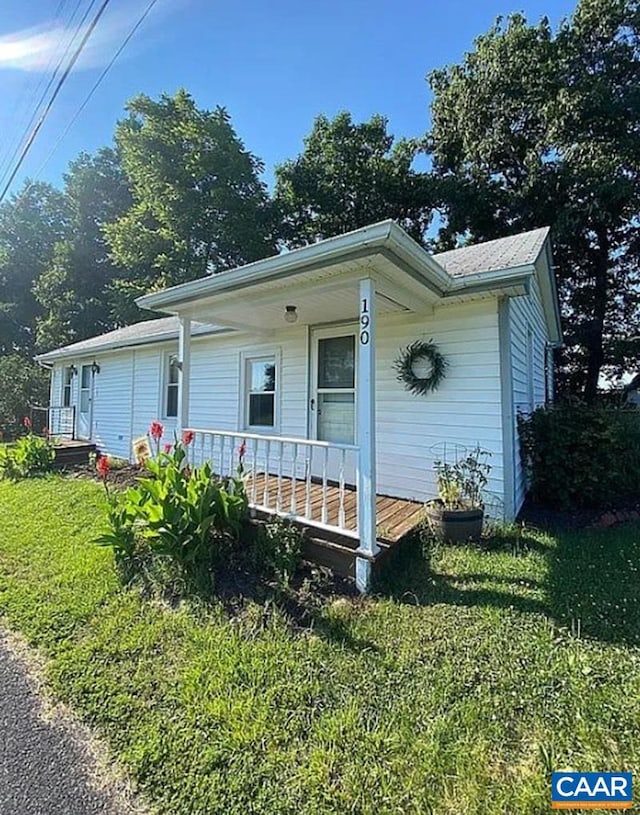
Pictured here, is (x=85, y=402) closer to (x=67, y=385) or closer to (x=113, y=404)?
(x=67, y=385)

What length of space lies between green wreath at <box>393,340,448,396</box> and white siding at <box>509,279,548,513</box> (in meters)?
0.84

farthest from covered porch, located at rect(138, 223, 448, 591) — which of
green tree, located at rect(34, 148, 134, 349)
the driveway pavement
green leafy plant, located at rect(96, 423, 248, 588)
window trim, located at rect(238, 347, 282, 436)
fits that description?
green tree, located at rect(34, 148, 134, 349)

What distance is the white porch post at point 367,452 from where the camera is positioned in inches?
145

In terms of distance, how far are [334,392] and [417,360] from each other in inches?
60.2

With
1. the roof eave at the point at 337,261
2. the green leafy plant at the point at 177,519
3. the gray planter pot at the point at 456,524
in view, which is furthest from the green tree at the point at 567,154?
the green leafy plant at the point at 177,519

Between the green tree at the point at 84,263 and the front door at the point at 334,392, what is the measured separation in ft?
65.9

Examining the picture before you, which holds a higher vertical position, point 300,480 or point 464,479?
point 464,479

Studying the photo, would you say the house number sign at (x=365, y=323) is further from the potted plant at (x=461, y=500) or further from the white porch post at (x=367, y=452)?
the potted plant at (x=461, y=500)

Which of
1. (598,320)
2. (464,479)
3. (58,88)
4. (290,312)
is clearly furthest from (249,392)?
(598,320)

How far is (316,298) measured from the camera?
5.20 metres

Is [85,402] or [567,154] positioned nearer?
[85,402]

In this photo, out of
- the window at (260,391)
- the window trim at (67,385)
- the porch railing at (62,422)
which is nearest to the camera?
the window at (260,391)

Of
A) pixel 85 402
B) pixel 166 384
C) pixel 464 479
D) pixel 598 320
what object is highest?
pixel 598 320

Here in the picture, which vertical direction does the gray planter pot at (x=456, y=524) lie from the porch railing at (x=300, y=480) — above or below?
below
